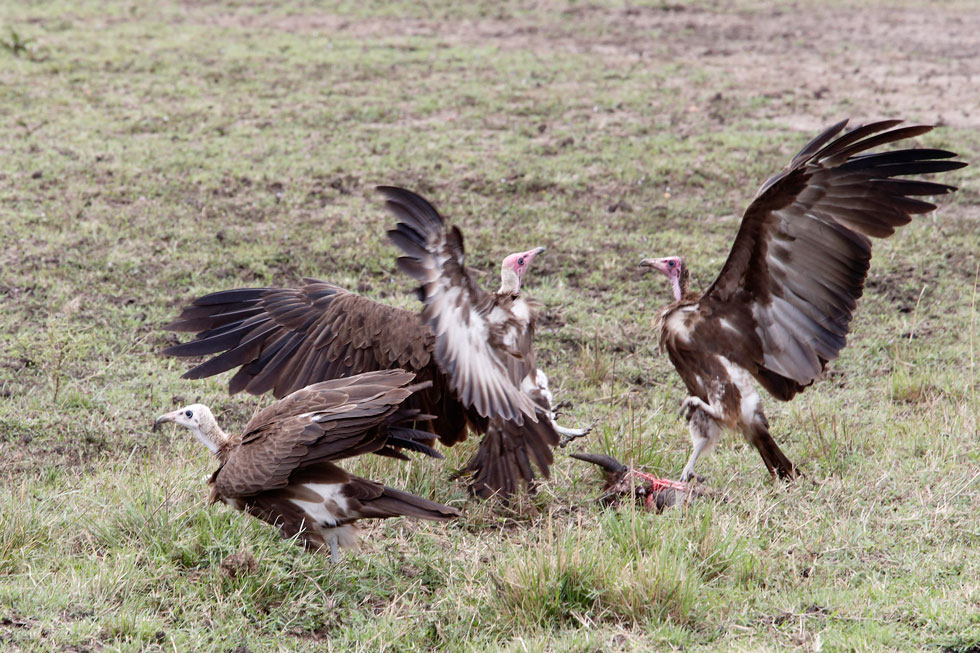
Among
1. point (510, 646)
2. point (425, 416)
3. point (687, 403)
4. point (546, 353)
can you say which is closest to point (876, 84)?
point (546, 353)

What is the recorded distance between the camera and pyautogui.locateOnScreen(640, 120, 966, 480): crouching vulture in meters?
4.68

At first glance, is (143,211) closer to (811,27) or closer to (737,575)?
(737,575)

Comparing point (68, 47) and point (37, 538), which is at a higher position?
point (68, 47)

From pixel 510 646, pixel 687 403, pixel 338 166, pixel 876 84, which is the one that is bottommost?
pixel 510 646

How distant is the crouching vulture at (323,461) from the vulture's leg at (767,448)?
5.61 ft

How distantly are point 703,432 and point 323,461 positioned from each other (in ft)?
6.58

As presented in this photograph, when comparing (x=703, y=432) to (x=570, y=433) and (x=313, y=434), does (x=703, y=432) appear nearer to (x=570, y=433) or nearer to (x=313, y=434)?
(x=570, y=433)

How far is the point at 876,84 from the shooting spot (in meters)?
12.0

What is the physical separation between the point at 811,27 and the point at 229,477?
12993mm

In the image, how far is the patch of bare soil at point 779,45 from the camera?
1141 cm

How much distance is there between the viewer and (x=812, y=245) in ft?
16.2

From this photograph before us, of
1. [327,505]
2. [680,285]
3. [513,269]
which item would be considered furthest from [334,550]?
[680,285]

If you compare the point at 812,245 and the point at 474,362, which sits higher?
the point at 812,245

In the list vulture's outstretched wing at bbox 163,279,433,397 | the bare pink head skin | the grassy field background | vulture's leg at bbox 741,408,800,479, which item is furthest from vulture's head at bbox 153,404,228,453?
vulture's leg at bbox 741,408,800,479
